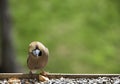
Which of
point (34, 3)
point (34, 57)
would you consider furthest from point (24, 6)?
point (34, 57)

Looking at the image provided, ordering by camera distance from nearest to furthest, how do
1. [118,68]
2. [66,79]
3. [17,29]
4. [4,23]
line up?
[66,79] → [4,23] → [118,68] → [17,29]

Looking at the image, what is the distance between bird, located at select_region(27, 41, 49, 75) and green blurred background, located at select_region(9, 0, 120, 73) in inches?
249

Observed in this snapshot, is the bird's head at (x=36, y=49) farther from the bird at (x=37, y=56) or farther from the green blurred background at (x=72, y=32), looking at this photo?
the green blurred background at (x=72, y=32)

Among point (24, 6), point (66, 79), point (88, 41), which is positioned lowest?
point (66, 79)

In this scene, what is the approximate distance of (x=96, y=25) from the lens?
1316 cm

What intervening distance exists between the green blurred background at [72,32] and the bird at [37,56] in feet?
20.8

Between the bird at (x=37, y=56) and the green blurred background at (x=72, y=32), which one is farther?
the green blurred background at (x=72, y=32)

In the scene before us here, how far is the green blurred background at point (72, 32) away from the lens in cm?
1210

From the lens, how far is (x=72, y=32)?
1296 centimetres

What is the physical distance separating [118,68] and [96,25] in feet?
5.19

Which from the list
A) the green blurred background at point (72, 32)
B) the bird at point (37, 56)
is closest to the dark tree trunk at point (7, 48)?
the green blurred background at point (72, 32)

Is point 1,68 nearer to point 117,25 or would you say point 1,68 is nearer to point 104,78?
Answer: point 117,25

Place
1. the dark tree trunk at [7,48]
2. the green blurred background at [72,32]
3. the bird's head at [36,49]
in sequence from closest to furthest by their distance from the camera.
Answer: the bird's head at [36,49] < the dark tree trunk at [7,48] < the green blurred background at [72,32]

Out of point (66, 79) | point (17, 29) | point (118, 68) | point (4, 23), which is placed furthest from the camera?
point (17, 29)
